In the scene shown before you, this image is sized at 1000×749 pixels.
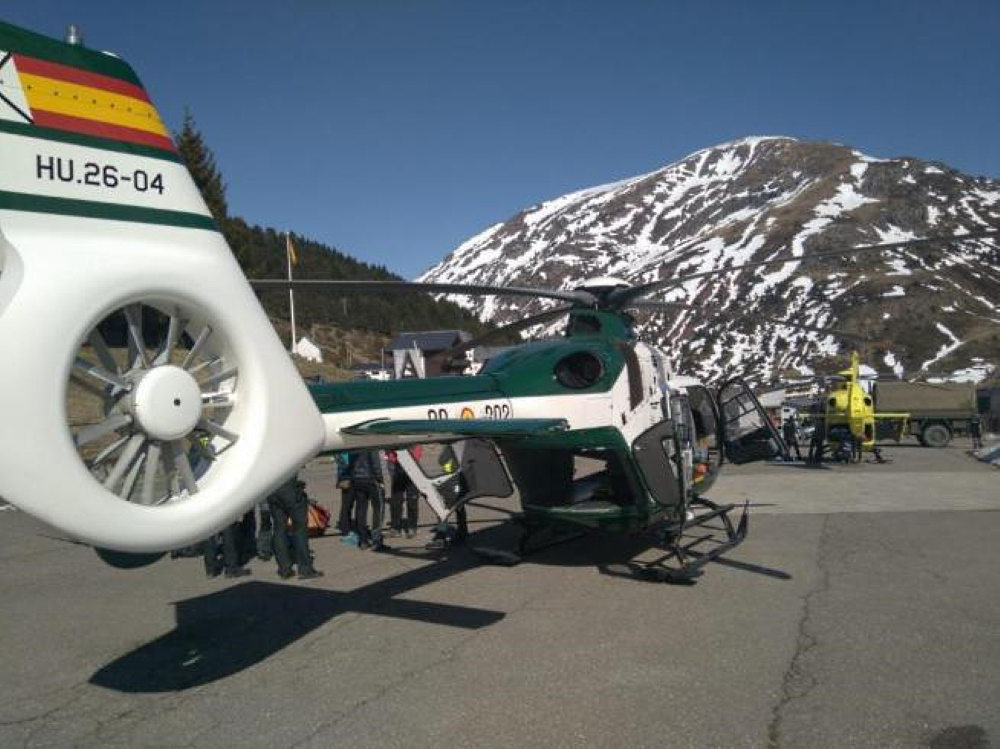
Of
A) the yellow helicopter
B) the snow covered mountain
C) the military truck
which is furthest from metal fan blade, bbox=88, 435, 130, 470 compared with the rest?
the snow covered mountain

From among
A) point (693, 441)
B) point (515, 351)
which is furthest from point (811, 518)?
point (515, 351)

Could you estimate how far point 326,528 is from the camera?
1132cm

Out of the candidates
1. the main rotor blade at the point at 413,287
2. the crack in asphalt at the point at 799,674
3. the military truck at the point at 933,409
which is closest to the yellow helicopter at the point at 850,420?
the military truck at the point at 933,409

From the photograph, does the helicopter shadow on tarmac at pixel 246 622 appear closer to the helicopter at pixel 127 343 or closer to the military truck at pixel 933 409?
the helicopter at pixel 127 343

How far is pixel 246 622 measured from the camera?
675cm

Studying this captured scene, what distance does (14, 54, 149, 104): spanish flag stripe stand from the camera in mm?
3896

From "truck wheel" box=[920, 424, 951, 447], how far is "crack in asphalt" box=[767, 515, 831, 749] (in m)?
23.0

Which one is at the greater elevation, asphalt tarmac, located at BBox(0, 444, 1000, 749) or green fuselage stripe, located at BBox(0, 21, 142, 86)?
green fuselage stripe, located at BBox(0, 21, 142, 86)

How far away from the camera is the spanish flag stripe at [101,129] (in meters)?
3.99

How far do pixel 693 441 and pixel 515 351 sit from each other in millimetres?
2600

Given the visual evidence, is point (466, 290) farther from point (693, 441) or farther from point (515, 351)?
point (693, 441)

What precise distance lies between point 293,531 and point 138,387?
15.2 feet

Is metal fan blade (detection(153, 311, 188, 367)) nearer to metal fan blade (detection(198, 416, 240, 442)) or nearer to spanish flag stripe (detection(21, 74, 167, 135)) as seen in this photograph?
metal fan blade (detection(198, 416, 240, 442))

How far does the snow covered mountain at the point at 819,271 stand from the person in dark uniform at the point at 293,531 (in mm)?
33460
